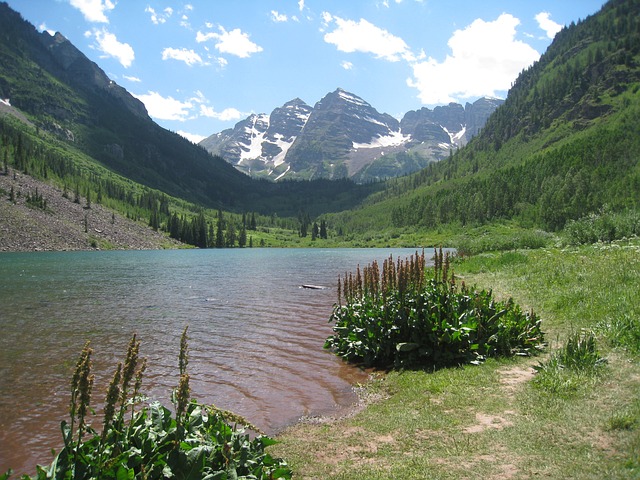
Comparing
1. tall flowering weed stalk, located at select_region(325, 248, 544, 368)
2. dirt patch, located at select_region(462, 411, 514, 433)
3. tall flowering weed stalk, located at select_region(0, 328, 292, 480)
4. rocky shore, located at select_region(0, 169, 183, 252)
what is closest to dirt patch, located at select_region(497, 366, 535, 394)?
tall flowering weed stalk, located at select_region(325, 248, 544, 368)

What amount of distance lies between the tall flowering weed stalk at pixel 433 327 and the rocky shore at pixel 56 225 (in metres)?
133

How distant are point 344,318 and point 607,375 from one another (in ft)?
32.1

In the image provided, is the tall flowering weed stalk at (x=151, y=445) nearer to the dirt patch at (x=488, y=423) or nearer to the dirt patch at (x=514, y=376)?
the dirt patch at (x=488, y=423)

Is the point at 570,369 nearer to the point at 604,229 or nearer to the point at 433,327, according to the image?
the point at 433,327

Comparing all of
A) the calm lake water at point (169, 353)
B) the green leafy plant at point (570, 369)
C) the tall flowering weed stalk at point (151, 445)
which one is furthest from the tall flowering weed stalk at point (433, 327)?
the tall flowering weed stalk at point (151, 445)

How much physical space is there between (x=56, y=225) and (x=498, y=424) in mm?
162288

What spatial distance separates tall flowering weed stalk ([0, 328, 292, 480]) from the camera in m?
5.10

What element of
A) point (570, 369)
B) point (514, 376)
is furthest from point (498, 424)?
point (514, 376)

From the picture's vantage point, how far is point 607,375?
376 inches

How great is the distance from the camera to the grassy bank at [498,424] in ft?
22.1

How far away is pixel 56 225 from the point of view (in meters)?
141

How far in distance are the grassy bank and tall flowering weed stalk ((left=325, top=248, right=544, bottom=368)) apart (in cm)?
82

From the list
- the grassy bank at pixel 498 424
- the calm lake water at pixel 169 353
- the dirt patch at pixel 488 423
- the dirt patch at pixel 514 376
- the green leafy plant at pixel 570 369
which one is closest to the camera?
the grassy bank at pixel 498 424

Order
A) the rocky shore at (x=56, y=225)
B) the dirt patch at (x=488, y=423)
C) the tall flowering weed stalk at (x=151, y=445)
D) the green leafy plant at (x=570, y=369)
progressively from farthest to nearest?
the rocky shore at (x=56, y=225)
the green leafy plant at (x=570, y=369)
the dirt patch at (x=488, y=423)
the tall flowering weed stalk at (x=151, y=445)
